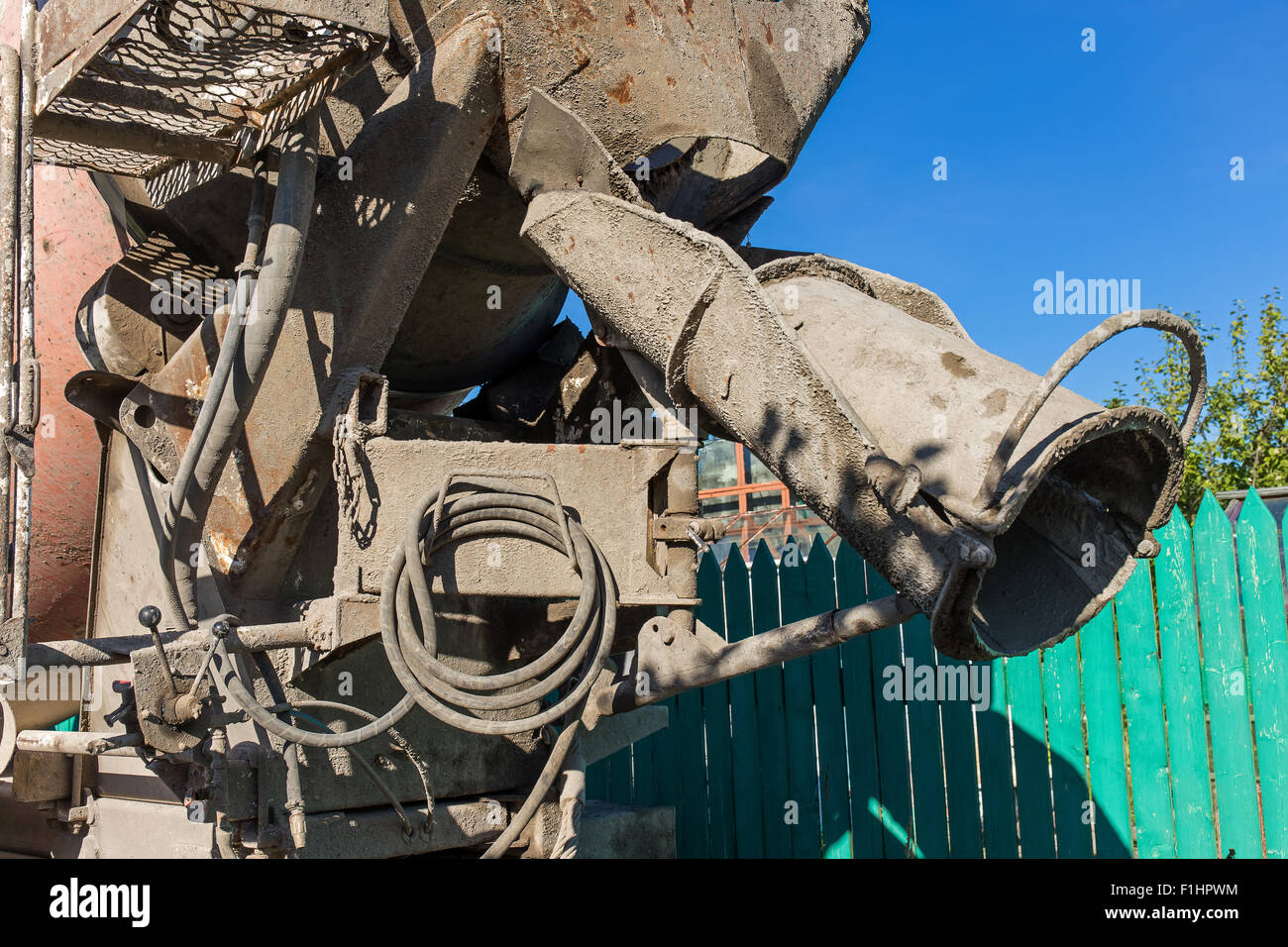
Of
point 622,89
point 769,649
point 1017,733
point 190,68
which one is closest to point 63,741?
point 190,68

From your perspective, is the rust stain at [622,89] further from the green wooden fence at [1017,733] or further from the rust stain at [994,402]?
the green wooden fence at [1017,733]

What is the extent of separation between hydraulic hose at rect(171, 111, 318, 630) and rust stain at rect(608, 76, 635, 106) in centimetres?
96

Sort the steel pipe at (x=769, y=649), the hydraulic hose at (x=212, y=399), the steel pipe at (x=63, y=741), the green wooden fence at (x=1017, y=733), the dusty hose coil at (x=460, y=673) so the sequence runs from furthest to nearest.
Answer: the green wooden fence at (x=1017, y=733) < the steel pipe at (x=63, y=741) < the hydraulic hose at (x=212, y=399) < the dusty hose coil at (x=460, y=673) < the steel pipe at (x=769, y=649)

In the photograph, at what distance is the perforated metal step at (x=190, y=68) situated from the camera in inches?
116

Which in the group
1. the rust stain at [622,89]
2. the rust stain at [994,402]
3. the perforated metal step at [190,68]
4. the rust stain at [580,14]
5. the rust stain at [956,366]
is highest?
the rust stain at [580,14]

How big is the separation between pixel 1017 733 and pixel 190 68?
4.74 metres

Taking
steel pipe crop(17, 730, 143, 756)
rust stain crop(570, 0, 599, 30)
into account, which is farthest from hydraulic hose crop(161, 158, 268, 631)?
rust stain crop(570, 0, 599, 30)

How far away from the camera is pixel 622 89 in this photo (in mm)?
3656

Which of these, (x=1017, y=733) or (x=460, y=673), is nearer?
(x=460, y=673)

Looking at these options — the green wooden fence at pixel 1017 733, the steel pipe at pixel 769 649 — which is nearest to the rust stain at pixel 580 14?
the steel pipe at pixel 769 649

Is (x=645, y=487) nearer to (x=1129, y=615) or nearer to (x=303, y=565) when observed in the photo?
(x=303, y=565)

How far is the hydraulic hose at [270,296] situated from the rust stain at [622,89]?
964 millimetres

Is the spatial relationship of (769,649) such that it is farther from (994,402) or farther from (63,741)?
(63,741)

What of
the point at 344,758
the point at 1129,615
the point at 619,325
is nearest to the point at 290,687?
the point at 344,758
